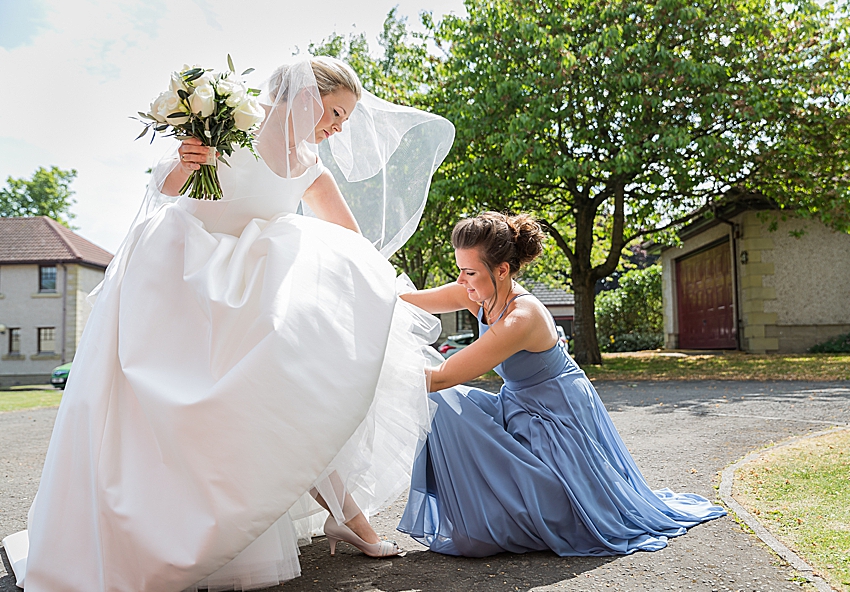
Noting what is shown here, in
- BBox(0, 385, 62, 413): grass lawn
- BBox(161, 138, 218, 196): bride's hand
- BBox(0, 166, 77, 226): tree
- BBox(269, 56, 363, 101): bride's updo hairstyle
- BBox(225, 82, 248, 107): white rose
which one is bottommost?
BBox(0, 385, 62, 413): grass lawn

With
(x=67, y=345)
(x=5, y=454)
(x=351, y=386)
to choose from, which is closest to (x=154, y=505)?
(x=351, y=386)

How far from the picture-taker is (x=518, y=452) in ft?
10.2

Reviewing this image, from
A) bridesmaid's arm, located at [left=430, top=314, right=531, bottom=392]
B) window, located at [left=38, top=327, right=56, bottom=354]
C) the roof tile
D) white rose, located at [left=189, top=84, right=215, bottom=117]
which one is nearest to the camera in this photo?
white rose, located at [left=189, top=84, right=215, bottom=117]

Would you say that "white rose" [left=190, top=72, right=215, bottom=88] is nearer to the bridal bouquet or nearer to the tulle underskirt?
the bridal bouquet

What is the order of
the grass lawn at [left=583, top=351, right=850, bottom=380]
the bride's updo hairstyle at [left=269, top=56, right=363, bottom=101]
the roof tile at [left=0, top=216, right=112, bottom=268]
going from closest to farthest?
the bride's updo hairstyle at [left=269, top=56, right=363, bottom=101], the grass lawn at [left=583, top=351, right=850, bottom=380], the roof tile at [left=0, top=216, right=112, bottom=268]

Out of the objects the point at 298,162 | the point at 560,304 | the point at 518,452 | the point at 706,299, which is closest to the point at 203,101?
the point at 298,162

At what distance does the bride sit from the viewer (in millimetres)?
2242

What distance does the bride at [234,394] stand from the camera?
2.24 meters

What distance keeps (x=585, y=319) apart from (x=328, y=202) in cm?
1358

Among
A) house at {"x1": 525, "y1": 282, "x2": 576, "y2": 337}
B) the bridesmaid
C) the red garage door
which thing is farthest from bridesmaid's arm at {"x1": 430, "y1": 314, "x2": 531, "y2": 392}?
house at {"x1": 525, "y1": 282, "x2": 576, "y2": 337}

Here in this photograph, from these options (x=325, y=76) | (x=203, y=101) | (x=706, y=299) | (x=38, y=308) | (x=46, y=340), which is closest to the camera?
(x=203, y=101)

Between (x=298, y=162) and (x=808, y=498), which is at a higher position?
(x=298, y=162)

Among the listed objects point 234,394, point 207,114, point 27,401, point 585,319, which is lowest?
point 27,401

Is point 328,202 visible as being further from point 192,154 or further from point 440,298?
point 440,298
